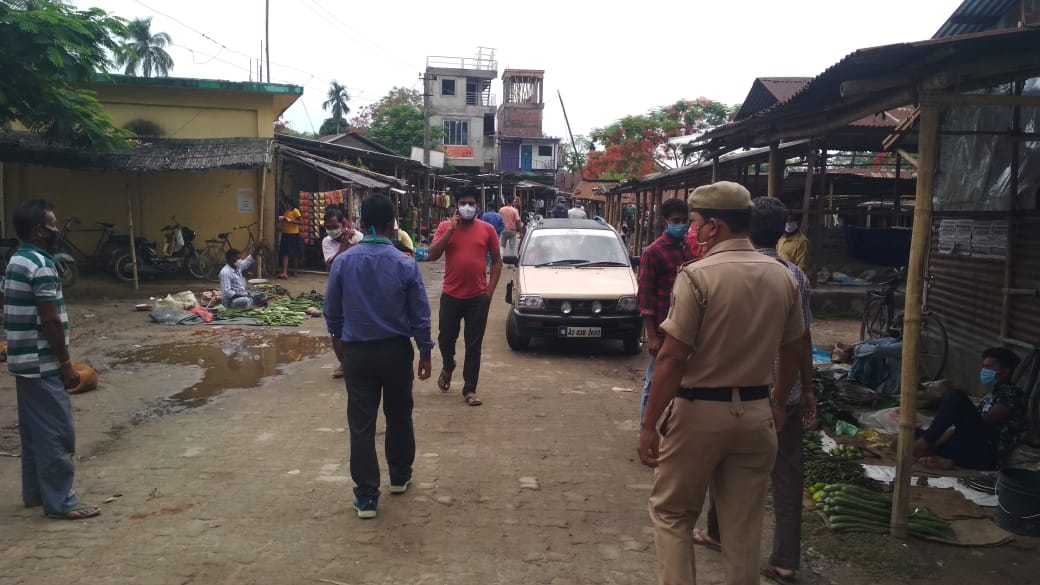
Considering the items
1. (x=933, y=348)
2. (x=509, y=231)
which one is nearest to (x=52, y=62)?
(x=509, y=231)

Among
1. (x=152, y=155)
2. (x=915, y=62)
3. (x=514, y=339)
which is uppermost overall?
(x=152, y=155)

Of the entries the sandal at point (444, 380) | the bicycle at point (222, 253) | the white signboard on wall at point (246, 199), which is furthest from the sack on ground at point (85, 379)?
the white signboard on wall at point (246, 199)

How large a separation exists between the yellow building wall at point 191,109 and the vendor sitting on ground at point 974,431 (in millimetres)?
16430

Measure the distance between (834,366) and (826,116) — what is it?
13.2 feet

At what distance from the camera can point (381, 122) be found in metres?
44.2

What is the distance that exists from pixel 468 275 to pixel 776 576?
160 inches

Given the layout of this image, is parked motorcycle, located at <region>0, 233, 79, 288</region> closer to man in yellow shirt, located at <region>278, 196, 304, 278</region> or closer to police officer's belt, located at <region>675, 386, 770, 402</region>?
man in yellow shirt, located at <region>278, 196, 304, 278</region>

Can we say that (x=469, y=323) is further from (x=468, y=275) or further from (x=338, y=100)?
(x=338, y=100)

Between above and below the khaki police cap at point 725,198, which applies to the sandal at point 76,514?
below

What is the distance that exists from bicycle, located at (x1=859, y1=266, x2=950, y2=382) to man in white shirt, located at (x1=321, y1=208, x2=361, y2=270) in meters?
5.86

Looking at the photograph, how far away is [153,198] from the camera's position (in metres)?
18.1

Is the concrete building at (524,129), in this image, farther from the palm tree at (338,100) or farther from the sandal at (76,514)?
the sandal at (76,514)

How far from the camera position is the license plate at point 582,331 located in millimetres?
9438

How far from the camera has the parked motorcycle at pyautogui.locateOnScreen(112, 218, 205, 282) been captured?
1612 centimetres
